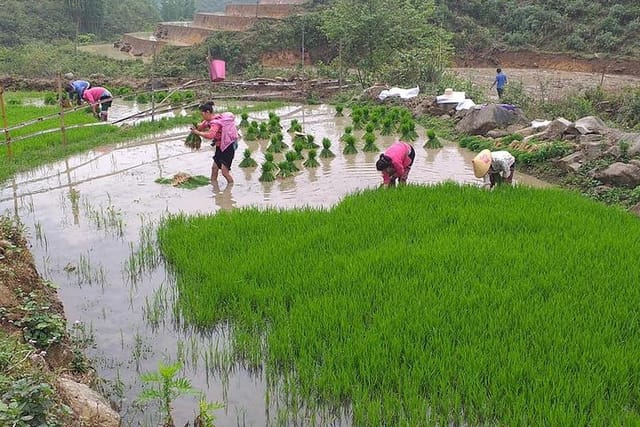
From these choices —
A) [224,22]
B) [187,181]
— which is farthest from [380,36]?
[224,22]

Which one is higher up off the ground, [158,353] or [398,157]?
[398,157]

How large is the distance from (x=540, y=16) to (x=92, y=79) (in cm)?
2283

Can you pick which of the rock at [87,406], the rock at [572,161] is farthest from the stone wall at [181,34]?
the rock at [87,406]

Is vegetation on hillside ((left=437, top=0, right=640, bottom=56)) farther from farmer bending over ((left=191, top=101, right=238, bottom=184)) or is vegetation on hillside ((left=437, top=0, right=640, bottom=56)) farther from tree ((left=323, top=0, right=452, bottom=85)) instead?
farmer bending over ((left=191, top=101, right=238, bottom=184))

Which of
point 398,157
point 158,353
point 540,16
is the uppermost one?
point 540,16

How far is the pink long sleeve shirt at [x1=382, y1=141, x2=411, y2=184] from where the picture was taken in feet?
22.1

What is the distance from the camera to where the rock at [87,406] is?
8.93 feet

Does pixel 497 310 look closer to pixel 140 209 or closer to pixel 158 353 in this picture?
pixel 158 353

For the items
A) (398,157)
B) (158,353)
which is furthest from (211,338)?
(398,157)

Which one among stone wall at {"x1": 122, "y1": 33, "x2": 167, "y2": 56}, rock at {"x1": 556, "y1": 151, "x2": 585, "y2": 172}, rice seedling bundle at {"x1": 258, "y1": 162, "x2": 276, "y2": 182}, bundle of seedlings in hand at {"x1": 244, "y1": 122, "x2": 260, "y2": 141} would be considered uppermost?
stone wall at {"x1": 122, "y1": 33, "x2": 167, "y2": 56}

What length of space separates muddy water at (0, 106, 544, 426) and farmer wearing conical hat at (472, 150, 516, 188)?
5.31 feet

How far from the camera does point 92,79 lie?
74.5 feet

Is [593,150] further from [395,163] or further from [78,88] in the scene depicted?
[78,88]

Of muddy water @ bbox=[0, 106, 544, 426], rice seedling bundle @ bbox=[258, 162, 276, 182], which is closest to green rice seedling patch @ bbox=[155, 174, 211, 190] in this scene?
muddy water @ bbox=[0, 106, 544, 426]
